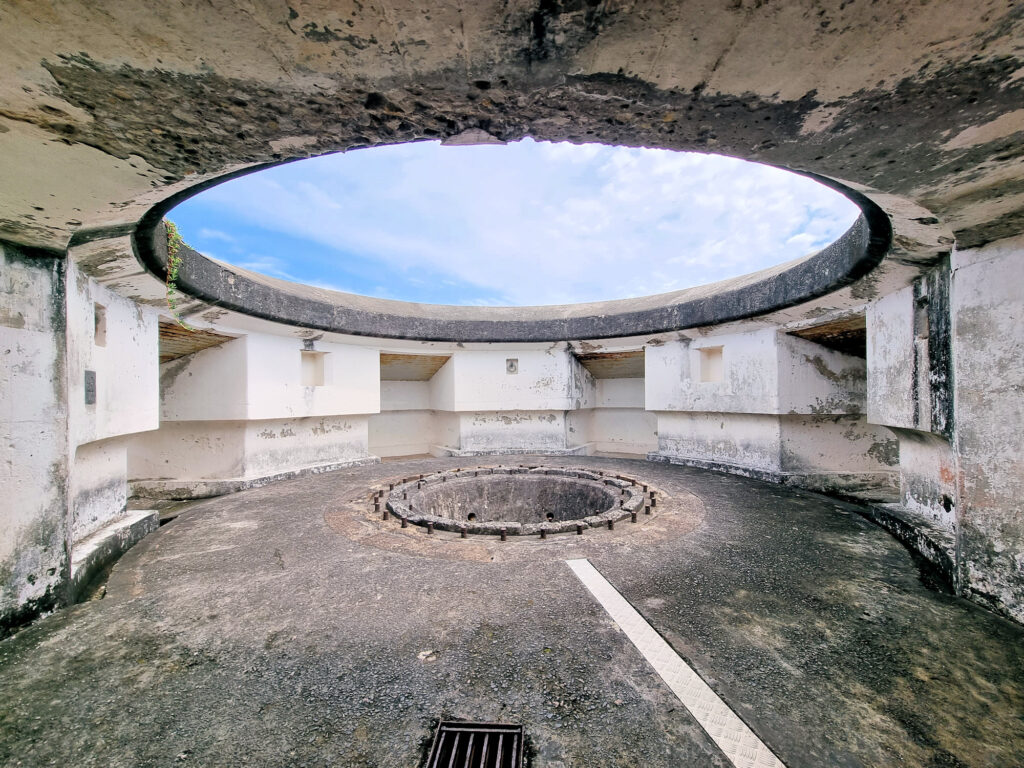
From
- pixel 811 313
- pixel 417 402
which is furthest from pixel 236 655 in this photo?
pixel 417 402

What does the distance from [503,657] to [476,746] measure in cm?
59

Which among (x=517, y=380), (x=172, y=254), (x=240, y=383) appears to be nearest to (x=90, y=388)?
(x=172, y=254)

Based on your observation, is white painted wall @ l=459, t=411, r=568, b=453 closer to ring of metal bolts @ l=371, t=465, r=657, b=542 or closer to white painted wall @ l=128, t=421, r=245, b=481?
ring of metal bolts @ l=371, t=465, r=657, b=542

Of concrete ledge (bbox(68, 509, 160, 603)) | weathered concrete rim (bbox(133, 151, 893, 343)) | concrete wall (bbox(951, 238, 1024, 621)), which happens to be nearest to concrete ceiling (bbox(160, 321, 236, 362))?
weathered concrete rim (bbox(133, 151, 893, 343))

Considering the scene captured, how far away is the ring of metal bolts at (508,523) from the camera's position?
454 centimetres

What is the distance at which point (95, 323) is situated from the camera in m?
4.05

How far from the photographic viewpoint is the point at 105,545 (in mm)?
3916

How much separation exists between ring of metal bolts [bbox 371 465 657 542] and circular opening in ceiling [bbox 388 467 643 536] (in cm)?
2

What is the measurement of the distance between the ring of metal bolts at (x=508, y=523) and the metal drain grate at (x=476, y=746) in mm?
2452

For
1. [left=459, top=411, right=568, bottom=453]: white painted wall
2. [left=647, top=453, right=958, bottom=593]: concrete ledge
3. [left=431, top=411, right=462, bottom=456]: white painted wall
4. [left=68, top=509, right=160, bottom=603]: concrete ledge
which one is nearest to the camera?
[left=68, top=509, right=160, bottom=603]: concrete ledge

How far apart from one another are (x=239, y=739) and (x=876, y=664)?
3437 mm

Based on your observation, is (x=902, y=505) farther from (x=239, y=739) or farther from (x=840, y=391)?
(x=239, y=739)

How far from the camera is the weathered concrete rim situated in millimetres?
3602

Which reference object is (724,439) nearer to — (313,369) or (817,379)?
(817,379)
